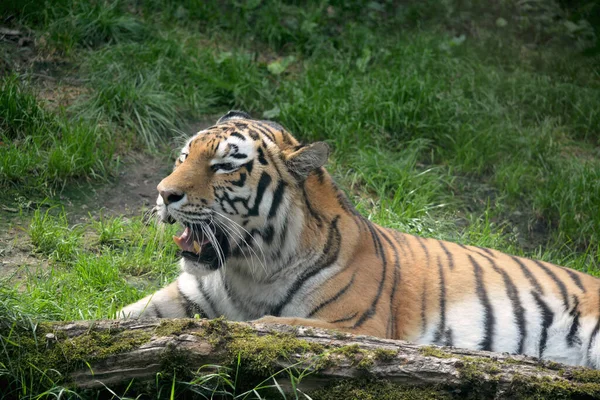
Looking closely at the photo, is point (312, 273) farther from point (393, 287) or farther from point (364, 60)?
point (364, 60)

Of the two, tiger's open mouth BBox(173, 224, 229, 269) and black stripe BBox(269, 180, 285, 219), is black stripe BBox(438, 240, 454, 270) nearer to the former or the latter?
black stripe BBox(269, 180, 285, 219)

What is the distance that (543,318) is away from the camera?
456cm

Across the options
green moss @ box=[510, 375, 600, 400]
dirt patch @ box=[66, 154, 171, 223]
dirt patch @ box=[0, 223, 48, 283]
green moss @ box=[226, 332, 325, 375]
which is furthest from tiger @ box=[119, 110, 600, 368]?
dirt patch @ box=[66, 154, 171, 223]

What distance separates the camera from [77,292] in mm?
4539

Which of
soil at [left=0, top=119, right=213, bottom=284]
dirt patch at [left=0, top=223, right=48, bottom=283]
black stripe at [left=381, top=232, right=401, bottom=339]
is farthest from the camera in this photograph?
soil at [left=0, top=119, right=213, bottom=284]

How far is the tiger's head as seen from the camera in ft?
13.1

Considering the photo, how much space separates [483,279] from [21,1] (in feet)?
16.7

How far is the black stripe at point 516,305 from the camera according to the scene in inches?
178

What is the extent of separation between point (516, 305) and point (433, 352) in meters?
1.64

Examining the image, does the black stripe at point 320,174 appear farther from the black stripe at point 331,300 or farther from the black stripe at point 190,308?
→ the black stripe at point 190,308

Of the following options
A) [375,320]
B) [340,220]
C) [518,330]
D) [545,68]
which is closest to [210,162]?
[340,220]

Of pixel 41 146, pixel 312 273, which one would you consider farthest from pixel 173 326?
pixel 41 146

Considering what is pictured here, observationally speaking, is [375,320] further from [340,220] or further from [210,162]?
[210,162]

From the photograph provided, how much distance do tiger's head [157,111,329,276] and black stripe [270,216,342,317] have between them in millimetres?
199
